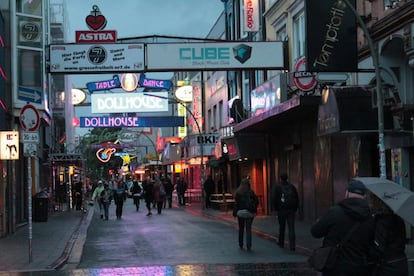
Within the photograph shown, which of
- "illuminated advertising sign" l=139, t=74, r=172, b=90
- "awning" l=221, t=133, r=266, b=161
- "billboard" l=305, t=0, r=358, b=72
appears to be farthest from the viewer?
"illuminated advertising sign" l=139, t=74, r=172, b=90

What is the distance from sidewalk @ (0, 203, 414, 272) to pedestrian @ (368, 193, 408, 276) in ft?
19.4

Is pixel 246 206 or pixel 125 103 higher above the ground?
pixel 125 103

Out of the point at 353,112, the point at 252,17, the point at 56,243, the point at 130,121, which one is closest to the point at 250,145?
the point at 252,17

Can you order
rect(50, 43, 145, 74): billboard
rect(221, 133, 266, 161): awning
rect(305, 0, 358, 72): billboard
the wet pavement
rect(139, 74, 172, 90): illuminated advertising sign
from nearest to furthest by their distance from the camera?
the wet pavement → rect(305, 0, 358, 72): billboard → rect(50, 43, 145, 74): billboard → rect(221, 133, 266, 161): awning → rect(139, 74, 172, 90): illuminated advertising sign

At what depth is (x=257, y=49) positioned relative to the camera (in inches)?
820

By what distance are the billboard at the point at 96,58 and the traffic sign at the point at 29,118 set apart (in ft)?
22.8

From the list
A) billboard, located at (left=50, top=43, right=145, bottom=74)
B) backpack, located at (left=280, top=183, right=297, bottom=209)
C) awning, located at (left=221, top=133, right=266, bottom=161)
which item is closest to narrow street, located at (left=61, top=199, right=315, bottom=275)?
backpack, located at (left=280, top=183, right=297, bottom=209)

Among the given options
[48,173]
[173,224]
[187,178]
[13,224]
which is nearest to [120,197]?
[173,224]

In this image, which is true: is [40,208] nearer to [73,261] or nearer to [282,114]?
[282,114]

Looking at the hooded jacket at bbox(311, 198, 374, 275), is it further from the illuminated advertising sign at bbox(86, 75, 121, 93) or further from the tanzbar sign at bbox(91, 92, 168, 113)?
the tanzbar sign at bbox(91, 92, 168, 113)

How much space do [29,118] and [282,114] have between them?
9.30m

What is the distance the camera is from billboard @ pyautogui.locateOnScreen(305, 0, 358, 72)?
15.6 metres

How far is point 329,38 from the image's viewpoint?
15.7m

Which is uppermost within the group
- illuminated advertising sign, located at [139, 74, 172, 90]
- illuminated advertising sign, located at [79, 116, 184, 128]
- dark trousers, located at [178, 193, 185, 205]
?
illuminated advertising sign, located at [139, 74, 172, 90]
